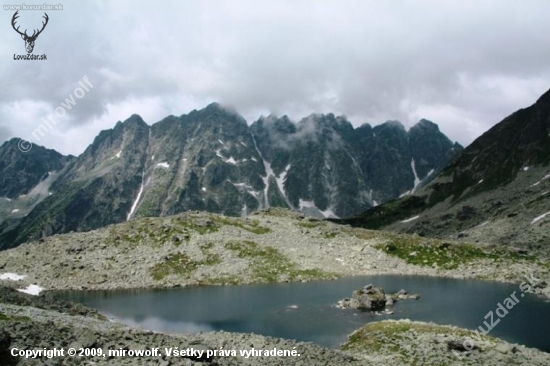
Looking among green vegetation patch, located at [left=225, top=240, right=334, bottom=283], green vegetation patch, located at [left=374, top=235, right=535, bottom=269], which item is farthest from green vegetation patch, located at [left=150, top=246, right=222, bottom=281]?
green vegetation patch, located at [left=374, top=235, right=535, bottom=269]

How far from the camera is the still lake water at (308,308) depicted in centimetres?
5753

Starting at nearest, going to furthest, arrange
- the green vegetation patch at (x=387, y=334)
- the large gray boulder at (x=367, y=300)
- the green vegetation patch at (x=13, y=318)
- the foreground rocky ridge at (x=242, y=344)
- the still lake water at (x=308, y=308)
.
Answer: the foreground rocky ridge at (x=242, y=344) < the green vegetation patch at (x=13, y=318) < the green vegetation patch at (x=387, y=334) < the still lake water at (x=308, y=308) < the large gray boulder at (x=367, y=300)

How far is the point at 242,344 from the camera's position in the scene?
149 feet

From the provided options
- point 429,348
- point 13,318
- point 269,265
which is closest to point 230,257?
point 269,265

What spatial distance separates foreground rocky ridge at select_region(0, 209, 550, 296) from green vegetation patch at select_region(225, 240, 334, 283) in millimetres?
236

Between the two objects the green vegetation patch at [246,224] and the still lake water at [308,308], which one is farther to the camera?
the green vegetation patch at [246,224]

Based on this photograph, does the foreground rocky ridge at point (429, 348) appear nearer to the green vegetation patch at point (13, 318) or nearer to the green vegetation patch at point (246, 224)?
the green vegetation patch at point (13, 318)

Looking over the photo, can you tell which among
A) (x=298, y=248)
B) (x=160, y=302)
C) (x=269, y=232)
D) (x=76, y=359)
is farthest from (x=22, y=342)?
(x=269, y=232)

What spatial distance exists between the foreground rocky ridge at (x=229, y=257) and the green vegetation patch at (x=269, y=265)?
0.77 feet

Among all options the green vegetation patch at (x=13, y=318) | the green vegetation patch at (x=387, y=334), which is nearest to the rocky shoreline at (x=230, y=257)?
the green vegetation patch at (x=13, y=318)

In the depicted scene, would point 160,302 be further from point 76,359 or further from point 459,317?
point 76,359

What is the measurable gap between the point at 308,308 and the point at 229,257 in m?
43.8

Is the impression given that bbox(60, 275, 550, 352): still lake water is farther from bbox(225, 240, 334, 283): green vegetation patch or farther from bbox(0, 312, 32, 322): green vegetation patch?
bbox(0, 312, 32, 322): green vegetation patch

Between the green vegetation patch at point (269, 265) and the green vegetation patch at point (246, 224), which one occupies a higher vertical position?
the green vegetation patch at point (246, 224)
